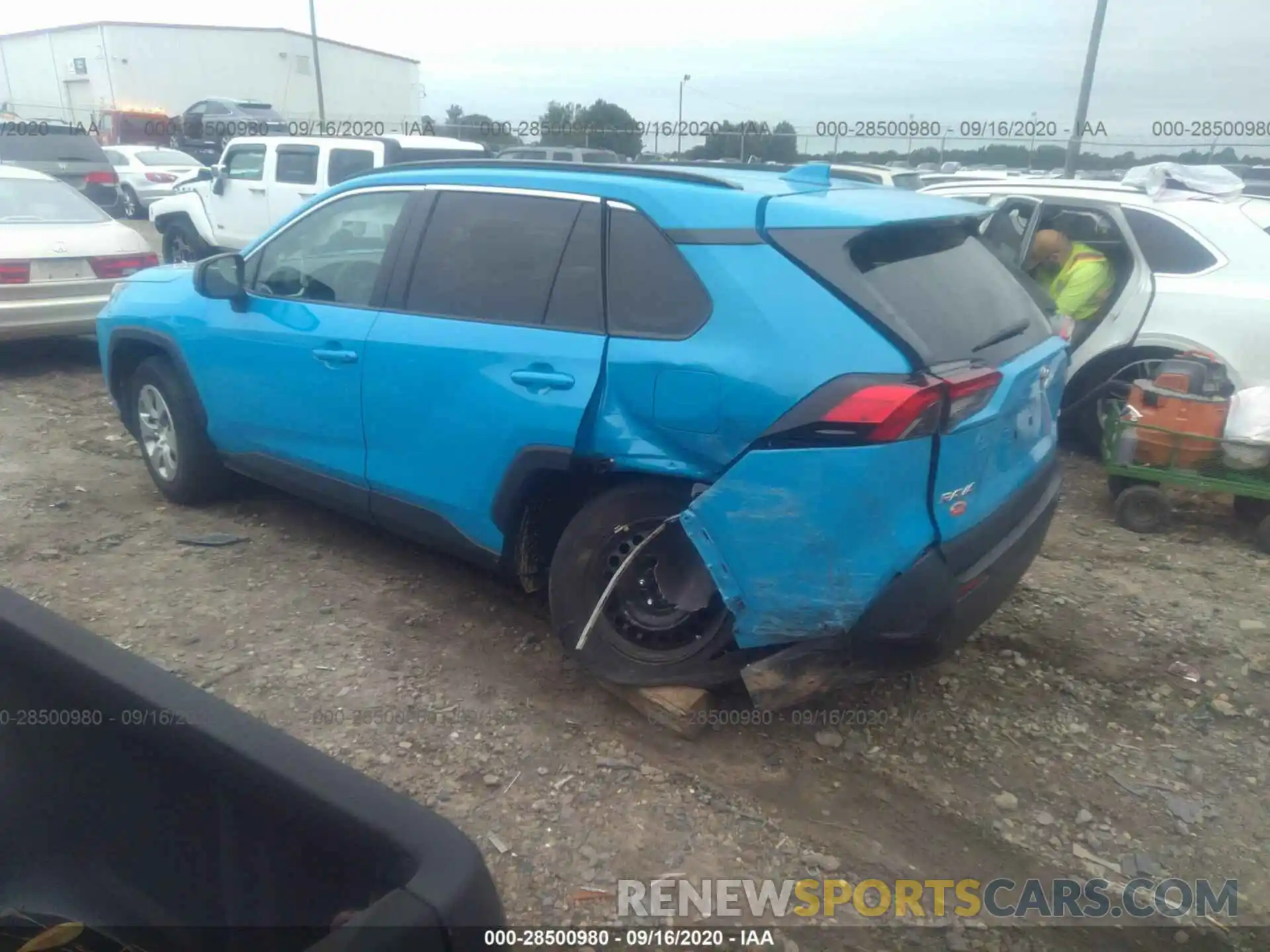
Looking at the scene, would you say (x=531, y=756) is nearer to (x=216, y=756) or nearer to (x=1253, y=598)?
(x=216, y=756)

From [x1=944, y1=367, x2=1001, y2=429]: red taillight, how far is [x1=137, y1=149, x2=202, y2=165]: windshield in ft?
69.0

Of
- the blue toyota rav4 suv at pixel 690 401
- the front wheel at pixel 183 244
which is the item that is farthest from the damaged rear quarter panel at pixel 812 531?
the front wheel at pixel 183 244

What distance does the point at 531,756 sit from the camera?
3.20 metres

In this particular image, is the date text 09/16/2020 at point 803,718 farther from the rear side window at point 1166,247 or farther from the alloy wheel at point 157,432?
the rear side window at point 1166,247

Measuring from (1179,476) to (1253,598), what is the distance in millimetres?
830

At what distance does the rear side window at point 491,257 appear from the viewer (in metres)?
3.49

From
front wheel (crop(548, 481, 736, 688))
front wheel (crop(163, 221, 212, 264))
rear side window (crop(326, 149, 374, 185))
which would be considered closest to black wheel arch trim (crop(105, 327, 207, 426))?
front wheel (crop(548, 481, 736, 688))

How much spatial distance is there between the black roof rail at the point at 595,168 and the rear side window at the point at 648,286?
8.5 inches

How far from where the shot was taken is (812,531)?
2818mm

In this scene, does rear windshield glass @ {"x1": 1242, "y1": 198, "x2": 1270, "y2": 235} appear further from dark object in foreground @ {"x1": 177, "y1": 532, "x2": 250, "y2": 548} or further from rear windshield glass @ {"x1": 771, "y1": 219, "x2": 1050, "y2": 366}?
dark object in foreground @ {"x1": 177, "y1": 532, "x2": 250, "y2": 548}

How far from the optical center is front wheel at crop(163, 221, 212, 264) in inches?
511

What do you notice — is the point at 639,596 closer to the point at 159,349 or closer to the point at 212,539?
the point at 212,539

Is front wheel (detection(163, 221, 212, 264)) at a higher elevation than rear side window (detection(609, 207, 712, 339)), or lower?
lower

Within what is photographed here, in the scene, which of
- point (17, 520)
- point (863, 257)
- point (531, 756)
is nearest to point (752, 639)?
point (531, 756)
